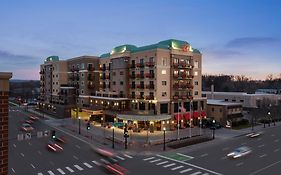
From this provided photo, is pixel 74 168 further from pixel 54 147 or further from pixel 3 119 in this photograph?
pixel 3 119

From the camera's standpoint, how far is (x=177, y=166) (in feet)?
113

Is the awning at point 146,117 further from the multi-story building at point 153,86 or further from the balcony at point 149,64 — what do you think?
the balcony at point 149,64

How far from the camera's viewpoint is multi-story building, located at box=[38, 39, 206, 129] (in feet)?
196

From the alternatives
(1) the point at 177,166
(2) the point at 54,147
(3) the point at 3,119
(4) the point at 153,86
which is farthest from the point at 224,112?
(3) the point at 3,119

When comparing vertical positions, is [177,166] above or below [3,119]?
below

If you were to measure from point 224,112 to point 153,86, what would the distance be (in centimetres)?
2128

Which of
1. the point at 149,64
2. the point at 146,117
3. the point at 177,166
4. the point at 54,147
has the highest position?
the point at 149,64

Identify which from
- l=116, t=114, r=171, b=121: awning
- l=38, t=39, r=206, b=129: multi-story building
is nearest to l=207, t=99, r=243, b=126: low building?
l=38, t=39, r=206, b=129: multi-story building

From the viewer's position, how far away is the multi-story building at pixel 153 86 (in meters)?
59.8

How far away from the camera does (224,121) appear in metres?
66.2

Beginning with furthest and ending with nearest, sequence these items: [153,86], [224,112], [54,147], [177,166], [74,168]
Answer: [224,112], [153,86], [54,147], [177,166], [74,168]

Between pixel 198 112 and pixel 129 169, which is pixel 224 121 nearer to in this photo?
pixel 198 112

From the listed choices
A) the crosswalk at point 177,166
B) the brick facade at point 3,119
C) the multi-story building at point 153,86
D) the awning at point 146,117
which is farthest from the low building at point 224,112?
the brick facade at point 3,119

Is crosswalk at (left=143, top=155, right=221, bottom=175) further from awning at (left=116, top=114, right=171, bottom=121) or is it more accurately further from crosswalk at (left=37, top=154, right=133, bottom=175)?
awning at (left=116, top=114, right=171, bottom=121)
